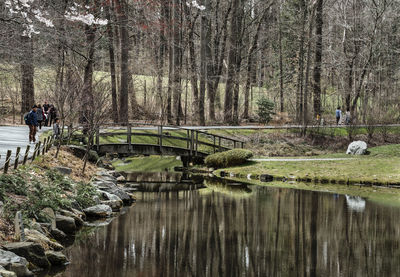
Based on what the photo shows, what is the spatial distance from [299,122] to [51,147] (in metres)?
21.2

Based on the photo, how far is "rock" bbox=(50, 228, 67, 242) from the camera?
1339cm

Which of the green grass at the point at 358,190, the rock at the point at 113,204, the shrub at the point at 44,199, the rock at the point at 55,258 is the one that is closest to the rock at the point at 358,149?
the green grass at the point at 358,190

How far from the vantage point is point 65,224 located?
46.7 feet

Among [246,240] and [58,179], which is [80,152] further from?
[246,240]

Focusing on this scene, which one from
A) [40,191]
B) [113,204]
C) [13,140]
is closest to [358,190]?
[113,204]

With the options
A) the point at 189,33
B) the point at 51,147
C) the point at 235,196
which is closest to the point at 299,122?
the point at 189,33

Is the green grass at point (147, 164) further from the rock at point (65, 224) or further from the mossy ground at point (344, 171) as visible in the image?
the rock at point (65, 224)

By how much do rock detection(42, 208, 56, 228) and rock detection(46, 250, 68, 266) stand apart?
2.07 metres

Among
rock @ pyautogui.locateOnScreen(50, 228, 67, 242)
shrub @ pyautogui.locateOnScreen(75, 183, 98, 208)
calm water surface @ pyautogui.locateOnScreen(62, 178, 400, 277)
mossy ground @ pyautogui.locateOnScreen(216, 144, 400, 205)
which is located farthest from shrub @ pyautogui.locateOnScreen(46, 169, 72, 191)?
mossy ground @ pyautogui.locateOnScreen(216, 144, 400, 205)

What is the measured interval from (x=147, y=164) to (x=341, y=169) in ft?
44.3

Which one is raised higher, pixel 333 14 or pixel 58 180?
pixel 333 14

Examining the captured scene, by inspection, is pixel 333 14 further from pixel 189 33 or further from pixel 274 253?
pixel 274 253

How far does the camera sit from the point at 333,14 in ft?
150

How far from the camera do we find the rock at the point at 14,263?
978 centimetres
